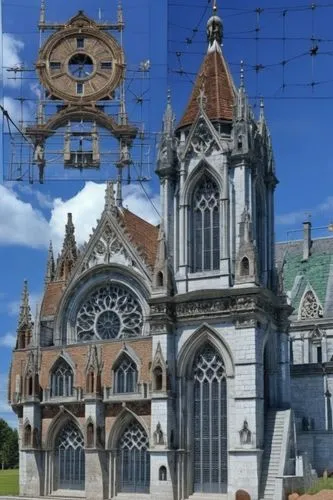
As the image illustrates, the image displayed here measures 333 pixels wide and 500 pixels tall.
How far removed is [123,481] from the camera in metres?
46.7

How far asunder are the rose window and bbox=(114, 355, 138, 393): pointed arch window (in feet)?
5.65

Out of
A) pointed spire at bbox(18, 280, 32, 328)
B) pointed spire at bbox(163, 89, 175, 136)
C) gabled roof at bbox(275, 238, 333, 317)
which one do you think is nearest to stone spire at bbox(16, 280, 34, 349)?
pointed spire at bbox(18, 280, 32, 328)

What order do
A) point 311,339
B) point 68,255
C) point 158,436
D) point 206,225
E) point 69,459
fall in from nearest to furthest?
point 158,436 → point 206,225 → point 69,459 → point 68,255 → point 311,339

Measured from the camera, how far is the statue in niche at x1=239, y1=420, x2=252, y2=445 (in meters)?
42.0

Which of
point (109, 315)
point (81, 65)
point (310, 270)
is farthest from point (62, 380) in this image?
point (310, 270)

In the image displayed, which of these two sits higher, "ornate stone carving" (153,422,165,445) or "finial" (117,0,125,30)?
"finial" (117,0,125,30)

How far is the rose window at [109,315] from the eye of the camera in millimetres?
48656

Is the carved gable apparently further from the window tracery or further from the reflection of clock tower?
the window tracery

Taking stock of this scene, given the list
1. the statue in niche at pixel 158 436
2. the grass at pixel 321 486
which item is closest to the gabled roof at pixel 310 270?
the grass at pixel 321 486

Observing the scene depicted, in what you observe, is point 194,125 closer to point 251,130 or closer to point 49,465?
point 251,130

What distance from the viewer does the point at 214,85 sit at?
49.8 m

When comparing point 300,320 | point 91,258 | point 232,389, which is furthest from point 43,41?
point 300,320

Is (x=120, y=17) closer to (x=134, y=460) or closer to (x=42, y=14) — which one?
(x=42, y=14)

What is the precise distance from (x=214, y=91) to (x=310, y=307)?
22109mm
